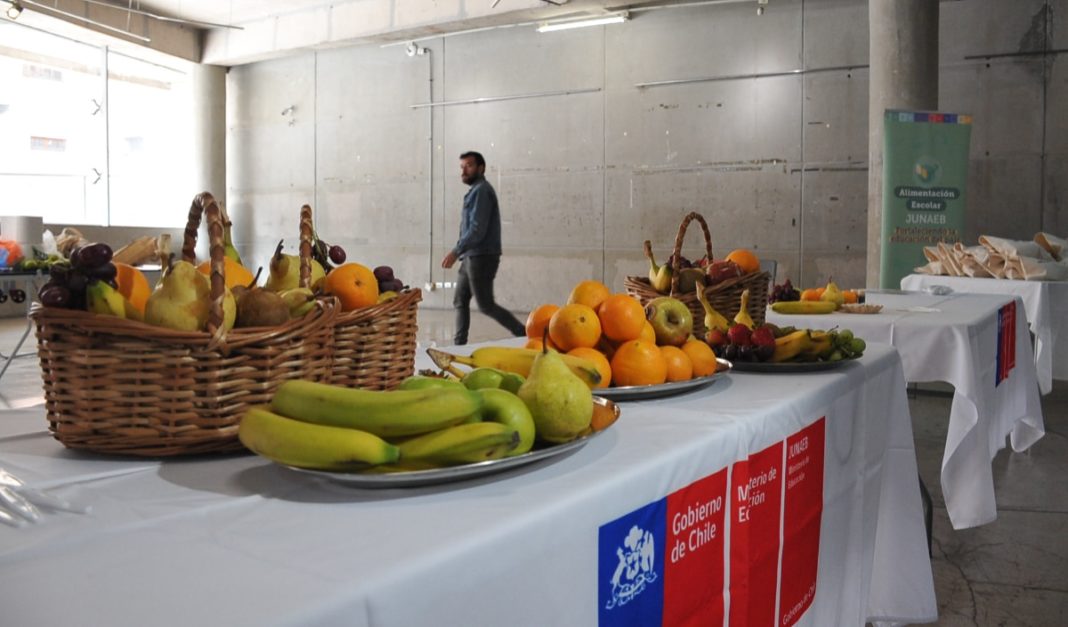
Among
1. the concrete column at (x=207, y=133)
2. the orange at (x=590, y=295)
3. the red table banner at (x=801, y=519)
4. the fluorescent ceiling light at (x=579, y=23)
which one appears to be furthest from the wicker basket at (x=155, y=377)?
the concrete column at (x=207, y=133)

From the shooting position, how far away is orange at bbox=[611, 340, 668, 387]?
1313mm

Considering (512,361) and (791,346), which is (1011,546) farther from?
(512,361)

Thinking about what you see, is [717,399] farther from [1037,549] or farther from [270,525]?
[1037,549]

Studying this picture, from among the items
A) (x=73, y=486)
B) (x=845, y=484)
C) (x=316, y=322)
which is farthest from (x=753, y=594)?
(x=73, y=486)

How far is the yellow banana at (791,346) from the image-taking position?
161 cm

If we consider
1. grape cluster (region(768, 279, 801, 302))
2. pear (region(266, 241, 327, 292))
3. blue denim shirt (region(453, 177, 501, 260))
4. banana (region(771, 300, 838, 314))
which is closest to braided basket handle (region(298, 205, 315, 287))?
pear (region(266, 241, 327, 292))

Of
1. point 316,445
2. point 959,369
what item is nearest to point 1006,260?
point 959,369

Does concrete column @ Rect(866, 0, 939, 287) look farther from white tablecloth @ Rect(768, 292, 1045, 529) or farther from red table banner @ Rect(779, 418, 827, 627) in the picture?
red table banner @ Rect(779, 418, 827, 627)

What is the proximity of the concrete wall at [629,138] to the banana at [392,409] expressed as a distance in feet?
26.6

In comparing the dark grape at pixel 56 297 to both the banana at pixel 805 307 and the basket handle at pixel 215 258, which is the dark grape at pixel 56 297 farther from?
the banana at pixel 805 307

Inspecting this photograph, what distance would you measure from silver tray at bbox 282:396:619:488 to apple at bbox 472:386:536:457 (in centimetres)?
1

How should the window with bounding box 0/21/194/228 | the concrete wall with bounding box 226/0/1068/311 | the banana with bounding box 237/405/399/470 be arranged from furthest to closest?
1. the window with bounding box 0/21/194/228
2. the concrete wall with bounding box 226/0/1068/311
3. the banana with bounding box 237/405/399/470

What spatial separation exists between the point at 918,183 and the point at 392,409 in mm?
6090

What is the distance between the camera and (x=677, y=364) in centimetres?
137
